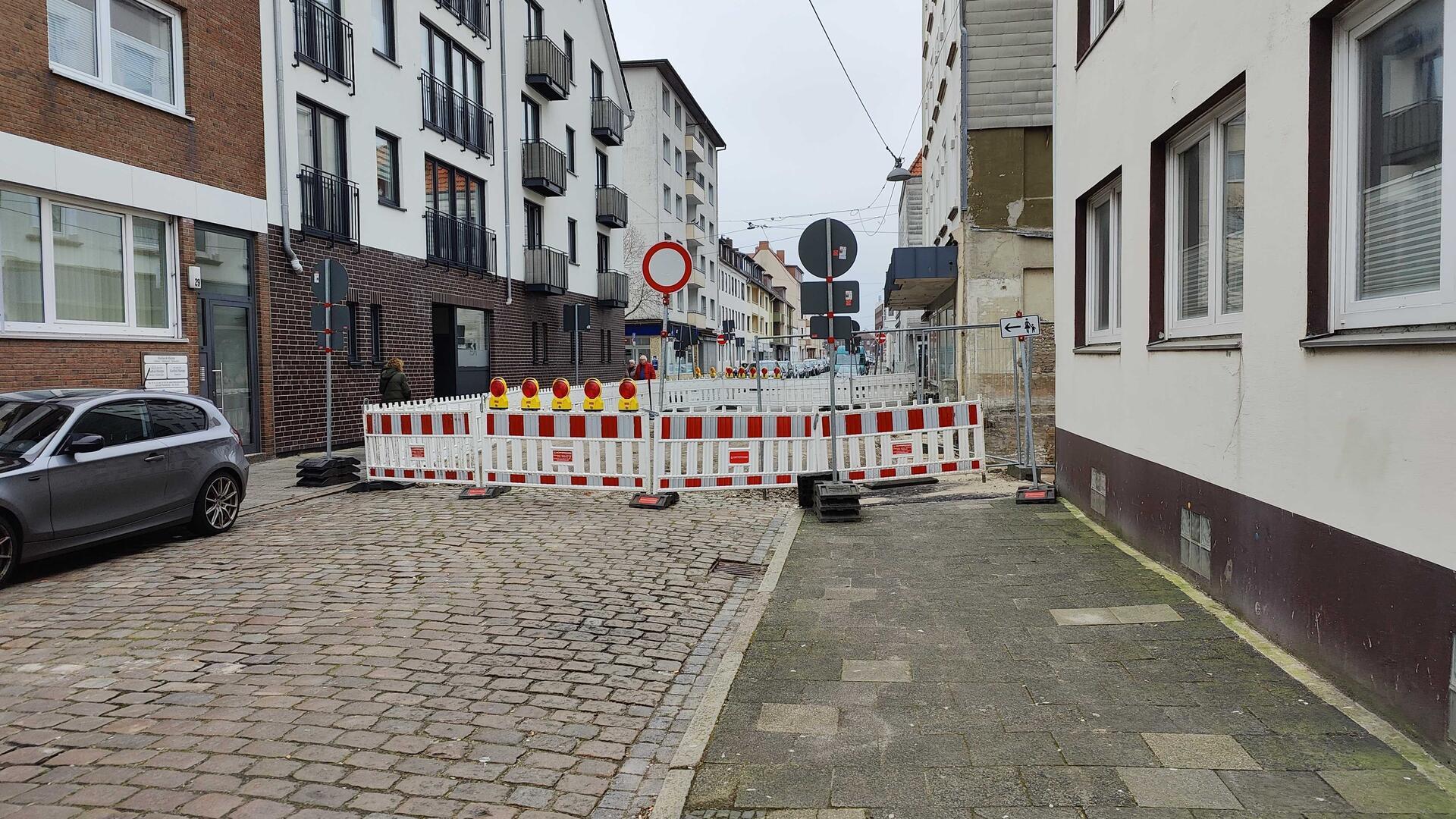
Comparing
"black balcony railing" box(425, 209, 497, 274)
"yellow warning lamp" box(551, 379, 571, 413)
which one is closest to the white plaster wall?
"yellow warning lamp" box(551, 379, 571, 413)

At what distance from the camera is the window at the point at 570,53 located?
103ft

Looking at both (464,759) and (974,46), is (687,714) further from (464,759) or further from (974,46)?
(974,46)

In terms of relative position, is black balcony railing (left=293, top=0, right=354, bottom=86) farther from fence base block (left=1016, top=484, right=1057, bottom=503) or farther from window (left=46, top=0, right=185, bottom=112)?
fence base block (left=1016, top=484, right=1057, bottom=503)

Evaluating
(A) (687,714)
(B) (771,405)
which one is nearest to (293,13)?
(B) (771,405)

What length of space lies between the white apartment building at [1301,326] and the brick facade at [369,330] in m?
13.7

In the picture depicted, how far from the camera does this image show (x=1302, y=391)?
467 centimetres

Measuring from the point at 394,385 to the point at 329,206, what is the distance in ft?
12.7

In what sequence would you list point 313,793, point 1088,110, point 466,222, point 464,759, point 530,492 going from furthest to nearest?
1. point 466,222
2. point 530,492
3. point 1088,110
4. point 464,759
5. point 313,793

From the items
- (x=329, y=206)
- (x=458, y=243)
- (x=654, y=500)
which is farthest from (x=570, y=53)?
(x=654, y=500)

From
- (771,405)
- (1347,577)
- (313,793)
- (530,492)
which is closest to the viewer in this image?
(313,793)

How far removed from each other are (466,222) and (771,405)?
349 inches

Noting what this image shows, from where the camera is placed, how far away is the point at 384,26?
20547mm

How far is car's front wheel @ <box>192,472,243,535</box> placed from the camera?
29.9 ft

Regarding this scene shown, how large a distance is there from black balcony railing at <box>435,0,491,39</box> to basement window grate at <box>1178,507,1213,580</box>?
69.4 feet
